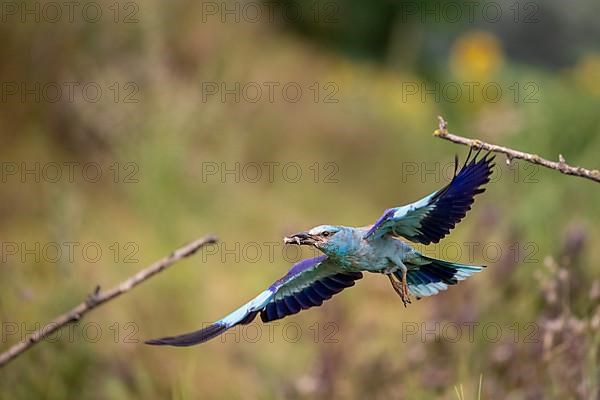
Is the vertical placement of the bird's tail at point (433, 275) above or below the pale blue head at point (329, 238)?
below

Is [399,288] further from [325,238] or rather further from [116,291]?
[116,291]

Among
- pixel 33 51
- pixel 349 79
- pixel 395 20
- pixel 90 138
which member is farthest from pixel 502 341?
pixel 395 20

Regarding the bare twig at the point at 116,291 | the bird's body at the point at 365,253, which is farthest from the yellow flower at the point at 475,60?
the bird's body at the point at 365,253

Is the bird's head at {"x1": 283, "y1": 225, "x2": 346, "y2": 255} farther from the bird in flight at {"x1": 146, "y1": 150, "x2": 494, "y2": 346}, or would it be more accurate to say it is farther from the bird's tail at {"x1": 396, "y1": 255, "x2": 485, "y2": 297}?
the bird's tail at {"x1": 396, "y1": 255, "x2": 485, "y2": 297}

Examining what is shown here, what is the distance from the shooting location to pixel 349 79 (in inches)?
218

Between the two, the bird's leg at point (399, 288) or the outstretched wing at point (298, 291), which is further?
the outstretched wing at point (298, 291)

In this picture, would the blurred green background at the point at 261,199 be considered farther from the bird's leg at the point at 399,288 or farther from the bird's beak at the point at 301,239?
the bird's beak at the point at 301,239

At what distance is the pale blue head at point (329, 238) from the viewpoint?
1.33 metres

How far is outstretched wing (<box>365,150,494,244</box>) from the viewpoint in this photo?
128 cm

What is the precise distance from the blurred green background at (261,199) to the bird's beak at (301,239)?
94cm

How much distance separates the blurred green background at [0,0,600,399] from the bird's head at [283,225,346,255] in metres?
0.91

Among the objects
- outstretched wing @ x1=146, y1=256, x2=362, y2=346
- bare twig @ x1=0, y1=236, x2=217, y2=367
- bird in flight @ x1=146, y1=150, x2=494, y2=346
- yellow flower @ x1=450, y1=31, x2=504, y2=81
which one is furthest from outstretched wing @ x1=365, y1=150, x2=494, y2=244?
yellow flower @ x1=450, y1=31, x2=504, y2=81

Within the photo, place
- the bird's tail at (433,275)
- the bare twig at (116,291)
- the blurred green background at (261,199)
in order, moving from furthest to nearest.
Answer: the blurred green background at (261,199) → the bare twig at (116,291) → the bird's tail at (433,275)

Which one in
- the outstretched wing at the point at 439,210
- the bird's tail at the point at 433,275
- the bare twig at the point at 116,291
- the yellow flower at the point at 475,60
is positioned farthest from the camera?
the yellow flower at the point at 475,60
